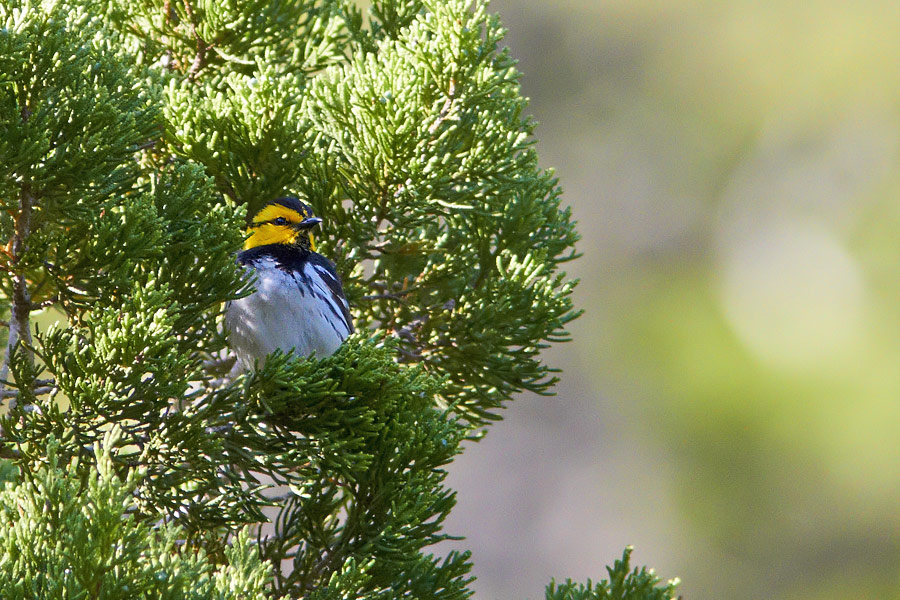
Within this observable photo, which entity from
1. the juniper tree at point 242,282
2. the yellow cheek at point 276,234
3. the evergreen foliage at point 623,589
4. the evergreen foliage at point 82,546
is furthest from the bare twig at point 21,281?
the evergreen foliage at point 623,589

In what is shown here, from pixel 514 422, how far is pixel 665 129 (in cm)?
400

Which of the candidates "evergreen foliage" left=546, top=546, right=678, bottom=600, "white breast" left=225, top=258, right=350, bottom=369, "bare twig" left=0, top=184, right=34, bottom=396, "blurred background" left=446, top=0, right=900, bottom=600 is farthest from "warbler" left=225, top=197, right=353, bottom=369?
"blurred background" left=446, top=0, right=900, bottom=600

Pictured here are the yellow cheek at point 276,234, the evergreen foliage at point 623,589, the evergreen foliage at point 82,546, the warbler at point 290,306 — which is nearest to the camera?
the evergreen foliage at point 82,546

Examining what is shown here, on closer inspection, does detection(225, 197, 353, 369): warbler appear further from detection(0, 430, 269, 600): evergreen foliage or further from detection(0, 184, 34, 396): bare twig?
detection(0, 430, 269, 600): evergreen foliage

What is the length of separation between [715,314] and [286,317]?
330 inches

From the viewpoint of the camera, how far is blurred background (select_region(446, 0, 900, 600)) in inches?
345

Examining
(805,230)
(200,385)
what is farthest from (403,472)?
(805,230)

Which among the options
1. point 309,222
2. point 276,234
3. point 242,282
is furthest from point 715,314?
point 242,282

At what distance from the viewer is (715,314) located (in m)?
10.0

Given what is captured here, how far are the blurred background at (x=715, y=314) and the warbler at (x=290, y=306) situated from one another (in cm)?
643

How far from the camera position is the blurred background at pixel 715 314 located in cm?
877

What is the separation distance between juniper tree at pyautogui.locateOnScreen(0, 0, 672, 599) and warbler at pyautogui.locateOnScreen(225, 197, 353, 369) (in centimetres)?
7

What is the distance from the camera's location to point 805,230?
11.6 m

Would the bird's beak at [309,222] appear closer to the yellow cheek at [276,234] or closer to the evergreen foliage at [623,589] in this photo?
the yellow cheek at [276,234]
